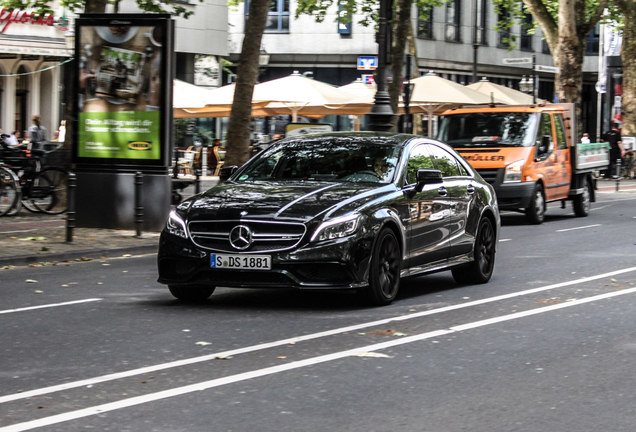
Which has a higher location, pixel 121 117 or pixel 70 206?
pixel 121 117

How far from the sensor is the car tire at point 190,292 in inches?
374

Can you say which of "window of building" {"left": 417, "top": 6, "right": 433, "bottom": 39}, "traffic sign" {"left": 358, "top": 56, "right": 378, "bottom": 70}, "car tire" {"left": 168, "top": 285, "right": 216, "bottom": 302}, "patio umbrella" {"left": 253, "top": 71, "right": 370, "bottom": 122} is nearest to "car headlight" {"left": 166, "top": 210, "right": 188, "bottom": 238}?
"car tire" {"left": 168, "top": 285, "right": 216, "bottom": 302}

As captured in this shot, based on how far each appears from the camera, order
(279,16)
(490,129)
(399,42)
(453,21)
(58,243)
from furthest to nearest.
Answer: (453,21), (279,16), (399,42), (490,129), (58,243)

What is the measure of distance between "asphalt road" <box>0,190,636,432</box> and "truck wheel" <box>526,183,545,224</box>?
8655 mm

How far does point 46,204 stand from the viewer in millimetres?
18969

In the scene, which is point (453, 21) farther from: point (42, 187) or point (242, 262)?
point (242, 262)

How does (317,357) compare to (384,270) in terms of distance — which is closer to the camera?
(317,357)

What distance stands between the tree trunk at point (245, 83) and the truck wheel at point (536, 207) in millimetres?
5297

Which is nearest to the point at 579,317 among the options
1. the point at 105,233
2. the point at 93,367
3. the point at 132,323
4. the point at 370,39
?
the point at 132,323

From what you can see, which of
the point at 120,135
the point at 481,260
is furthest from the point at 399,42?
the point at 481,260

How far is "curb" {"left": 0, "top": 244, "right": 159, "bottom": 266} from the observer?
41.9 ft

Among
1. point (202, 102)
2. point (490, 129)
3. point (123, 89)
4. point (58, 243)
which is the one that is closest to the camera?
point (58, 243)

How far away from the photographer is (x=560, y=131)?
21.7 metres

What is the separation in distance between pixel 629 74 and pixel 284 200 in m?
37.1
